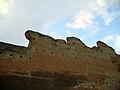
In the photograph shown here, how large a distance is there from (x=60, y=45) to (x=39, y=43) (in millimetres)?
1616

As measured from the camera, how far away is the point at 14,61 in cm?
1155

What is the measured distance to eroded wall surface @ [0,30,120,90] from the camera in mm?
11383

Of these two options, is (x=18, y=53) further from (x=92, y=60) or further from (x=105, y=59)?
(x=105, y=59)

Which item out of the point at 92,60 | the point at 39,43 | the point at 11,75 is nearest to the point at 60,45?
the point at 39,43

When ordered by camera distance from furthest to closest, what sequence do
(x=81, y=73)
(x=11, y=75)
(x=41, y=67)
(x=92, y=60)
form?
(x=92, y=60) → (x=81, y=73) → (x=41, y=67) → (x=11, y=75)

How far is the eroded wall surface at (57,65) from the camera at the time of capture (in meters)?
11.4

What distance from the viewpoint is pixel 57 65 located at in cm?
1318

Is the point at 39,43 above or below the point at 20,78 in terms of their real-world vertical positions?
above

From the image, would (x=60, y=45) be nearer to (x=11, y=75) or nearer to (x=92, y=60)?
(x=92, y=60)

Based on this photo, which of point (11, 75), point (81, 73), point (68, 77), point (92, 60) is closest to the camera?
point (11, 75)

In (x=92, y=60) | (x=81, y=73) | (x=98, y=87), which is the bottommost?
(x=98, y=87)

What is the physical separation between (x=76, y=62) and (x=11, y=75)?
489 cm

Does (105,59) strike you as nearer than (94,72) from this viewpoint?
No

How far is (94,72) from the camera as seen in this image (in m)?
15.1
